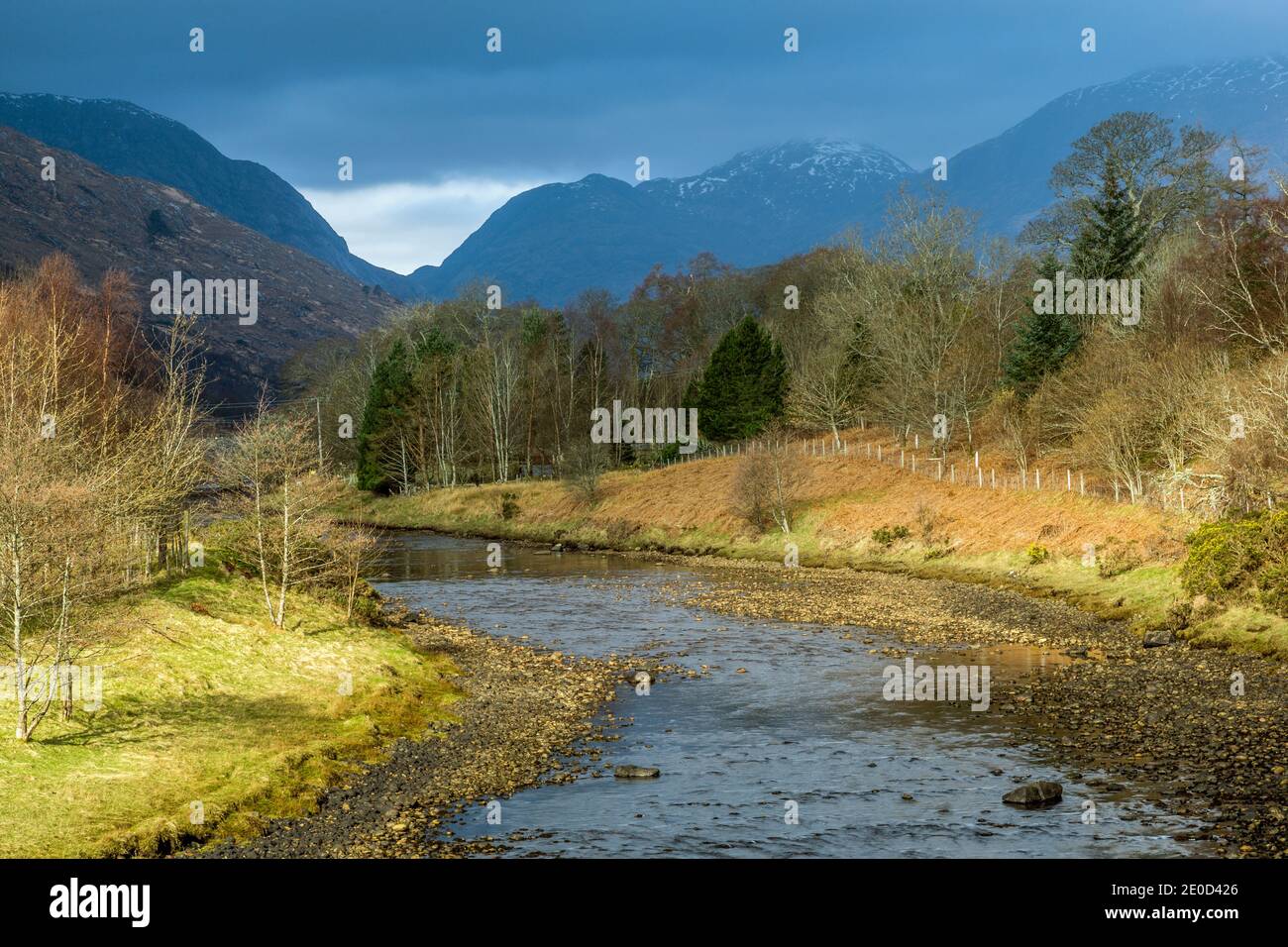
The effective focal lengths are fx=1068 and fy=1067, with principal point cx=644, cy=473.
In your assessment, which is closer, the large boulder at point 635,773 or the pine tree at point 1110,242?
the large boulder at point 635,773

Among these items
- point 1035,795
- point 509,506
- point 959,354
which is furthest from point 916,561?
point 509,506

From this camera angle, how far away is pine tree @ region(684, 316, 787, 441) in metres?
95.4

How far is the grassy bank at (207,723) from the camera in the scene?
17.7m

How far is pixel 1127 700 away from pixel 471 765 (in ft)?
54.3

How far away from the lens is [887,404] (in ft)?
254

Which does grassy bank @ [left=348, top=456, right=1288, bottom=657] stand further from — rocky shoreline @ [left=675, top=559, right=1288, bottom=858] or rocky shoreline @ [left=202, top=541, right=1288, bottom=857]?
rocky shoreline @ [left=202, top=541, right=1288, bottom=857]

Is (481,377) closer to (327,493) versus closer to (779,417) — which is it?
(779,417)

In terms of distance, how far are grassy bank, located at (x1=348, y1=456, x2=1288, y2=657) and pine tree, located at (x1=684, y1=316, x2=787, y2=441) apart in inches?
289

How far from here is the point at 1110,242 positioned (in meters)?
73.0

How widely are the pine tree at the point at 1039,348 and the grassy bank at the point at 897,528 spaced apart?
10027mm

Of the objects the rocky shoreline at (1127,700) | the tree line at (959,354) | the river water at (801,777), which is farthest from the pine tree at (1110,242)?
the river water at (801,777)

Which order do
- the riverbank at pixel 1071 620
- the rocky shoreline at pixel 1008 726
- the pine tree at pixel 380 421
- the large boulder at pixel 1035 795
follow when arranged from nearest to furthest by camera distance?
the rocky shoreline at pixel 1008 726 < the large boulder at pixel 1035 795 < the riverbank at pixel 1071 620 < the pine tree at pixel 380 421

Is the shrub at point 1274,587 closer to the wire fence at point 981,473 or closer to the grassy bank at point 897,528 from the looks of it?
the grassy bank at point 897,528

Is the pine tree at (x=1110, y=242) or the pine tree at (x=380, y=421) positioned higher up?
the pine tree at (x=1110, y=242)
